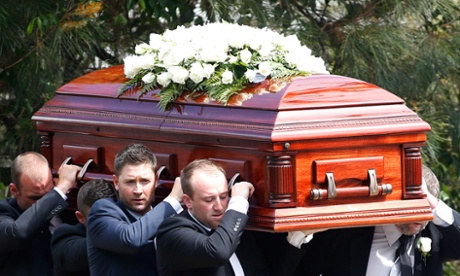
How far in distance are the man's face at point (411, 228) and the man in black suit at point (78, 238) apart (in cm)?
166

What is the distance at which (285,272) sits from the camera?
25.7 feet

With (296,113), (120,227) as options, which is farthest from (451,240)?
(120,227)

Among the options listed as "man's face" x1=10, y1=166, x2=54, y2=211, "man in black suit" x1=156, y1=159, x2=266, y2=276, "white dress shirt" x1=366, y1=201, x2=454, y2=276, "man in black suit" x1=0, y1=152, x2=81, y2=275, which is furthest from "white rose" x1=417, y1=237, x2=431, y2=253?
"man's face" x1=10, y1=166, x2=54, y2=211

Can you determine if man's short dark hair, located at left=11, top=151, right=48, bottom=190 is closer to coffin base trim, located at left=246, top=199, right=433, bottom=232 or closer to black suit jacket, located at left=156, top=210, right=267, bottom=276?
black suit jacket, located at left=156, top=210, right=267, bottom=276

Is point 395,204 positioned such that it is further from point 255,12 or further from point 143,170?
point 255,12

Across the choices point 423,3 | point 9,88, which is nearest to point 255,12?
point 423,3

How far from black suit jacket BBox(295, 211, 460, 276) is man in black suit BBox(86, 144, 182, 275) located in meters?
1.08

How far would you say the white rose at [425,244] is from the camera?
26.1 feet

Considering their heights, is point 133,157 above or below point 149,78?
below

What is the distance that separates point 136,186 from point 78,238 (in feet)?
2.12

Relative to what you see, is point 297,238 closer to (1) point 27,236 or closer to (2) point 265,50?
(2) point 265,50

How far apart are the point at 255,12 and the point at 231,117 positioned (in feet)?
8.67

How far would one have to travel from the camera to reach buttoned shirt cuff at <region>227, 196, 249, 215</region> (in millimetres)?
7137

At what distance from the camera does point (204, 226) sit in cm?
730
